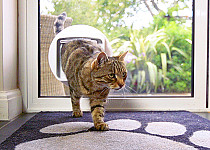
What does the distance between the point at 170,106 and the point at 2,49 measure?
1302 mm

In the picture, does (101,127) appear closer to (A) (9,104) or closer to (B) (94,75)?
(B) (94,75)

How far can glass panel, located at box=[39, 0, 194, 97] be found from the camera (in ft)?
6.54

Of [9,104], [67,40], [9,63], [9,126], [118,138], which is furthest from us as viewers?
[67,40]

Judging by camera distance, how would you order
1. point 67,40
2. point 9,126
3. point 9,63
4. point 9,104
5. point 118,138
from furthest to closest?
point 67,40 < point 9,63 < point 9,104 < point 9,126 < point 118,138

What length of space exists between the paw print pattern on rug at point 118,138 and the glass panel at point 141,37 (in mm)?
649

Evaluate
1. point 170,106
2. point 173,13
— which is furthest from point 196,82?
point 173,13

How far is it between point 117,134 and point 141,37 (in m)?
1.09

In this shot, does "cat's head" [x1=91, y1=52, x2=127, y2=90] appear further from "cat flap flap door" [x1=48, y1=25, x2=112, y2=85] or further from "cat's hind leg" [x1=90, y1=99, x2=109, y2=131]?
"cat flap flap door" [x1=48, y1=25, x2=112, y2=85]

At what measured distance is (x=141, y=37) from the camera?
6.80 ft

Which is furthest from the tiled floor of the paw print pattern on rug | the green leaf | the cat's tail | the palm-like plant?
the green leaf

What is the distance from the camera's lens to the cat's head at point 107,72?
1277 millimetres

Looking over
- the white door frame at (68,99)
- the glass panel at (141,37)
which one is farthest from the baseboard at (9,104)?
the glass panel at (141,37)

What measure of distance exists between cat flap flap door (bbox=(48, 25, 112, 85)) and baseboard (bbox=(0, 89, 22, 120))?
340 mm

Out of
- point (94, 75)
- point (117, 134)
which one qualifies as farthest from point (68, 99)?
point (117, 134)
